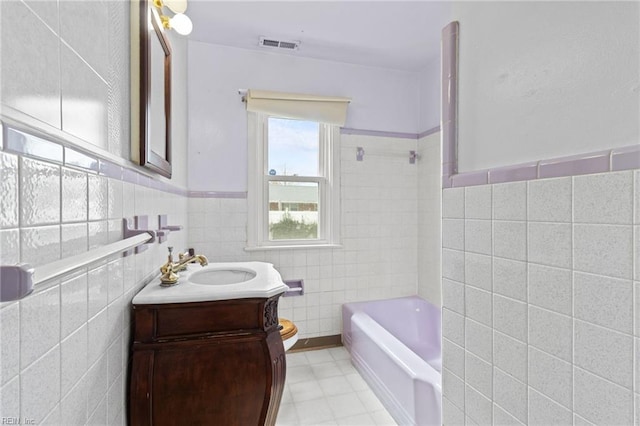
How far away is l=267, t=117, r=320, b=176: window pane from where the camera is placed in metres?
2.65

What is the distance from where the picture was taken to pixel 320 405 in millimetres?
1871

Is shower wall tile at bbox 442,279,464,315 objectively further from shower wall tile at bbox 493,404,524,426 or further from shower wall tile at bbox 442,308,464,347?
shower wall tile at bbox 493,404,524,426

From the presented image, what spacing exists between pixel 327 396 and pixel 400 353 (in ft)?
1.94

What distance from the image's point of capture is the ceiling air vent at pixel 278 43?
2365 millimetres

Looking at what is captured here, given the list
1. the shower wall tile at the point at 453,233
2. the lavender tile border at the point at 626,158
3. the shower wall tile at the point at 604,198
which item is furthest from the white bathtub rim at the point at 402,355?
the lavender tile border at the point at 626,158

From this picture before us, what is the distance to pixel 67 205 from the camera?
63 cm

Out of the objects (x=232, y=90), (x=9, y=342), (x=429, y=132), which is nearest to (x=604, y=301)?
(x=9, y=342)

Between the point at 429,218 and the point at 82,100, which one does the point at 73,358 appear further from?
the point at 429,218

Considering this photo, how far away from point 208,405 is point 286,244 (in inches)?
64.6

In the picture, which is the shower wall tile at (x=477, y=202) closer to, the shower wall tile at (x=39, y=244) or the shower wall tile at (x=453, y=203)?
the shower wall tile at (x=453, y=203)

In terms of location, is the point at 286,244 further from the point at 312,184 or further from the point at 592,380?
the point at 592,380

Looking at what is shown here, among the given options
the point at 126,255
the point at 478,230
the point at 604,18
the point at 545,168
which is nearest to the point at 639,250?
the point at 545,168

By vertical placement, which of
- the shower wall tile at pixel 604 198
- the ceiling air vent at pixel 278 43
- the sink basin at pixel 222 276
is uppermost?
the ceiling air vent at pixel 278 43

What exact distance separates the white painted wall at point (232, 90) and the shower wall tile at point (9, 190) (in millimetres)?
2004
